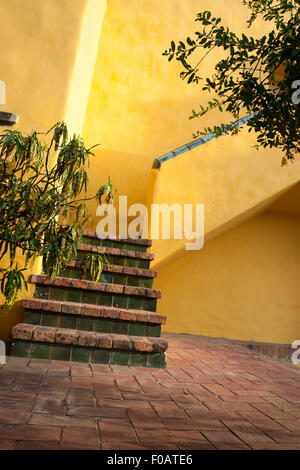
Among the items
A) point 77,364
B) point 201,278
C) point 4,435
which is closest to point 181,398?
point 77,364

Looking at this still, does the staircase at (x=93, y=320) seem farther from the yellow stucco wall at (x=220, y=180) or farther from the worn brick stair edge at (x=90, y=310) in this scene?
the yellow stucco wall at (x=220, y=180)

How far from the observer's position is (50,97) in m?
3.45

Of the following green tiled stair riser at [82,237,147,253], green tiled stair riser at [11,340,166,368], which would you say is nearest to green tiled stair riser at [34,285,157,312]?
green tiled stair riser at [11,340,166,368]

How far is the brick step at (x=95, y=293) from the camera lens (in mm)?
3322

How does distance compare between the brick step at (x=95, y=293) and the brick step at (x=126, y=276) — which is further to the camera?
the brick step at (x=126, y=276)

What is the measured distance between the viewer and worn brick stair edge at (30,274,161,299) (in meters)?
3.28

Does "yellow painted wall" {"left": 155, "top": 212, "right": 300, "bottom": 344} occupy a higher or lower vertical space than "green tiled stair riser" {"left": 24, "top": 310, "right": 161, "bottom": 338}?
higher

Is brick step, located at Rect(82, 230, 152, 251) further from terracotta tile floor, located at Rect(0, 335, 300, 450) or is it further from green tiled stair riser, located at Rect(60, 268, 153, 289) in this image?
terracotta tile floor, located at Rect(0, 335, 300, 450)

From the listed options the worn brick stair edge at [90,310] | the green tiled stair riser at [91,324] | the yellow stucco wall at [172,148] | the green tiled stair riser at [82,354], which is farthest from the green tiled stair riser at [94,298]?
the yellow stucco wall at [172,148]

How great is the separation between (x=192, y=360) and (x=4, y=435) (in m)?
2.41

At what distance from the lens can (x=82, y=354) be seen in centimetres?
294

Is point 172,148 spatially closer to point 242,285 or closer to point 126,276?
point 242,285

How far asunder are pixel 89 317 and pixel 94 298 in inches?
11.3
